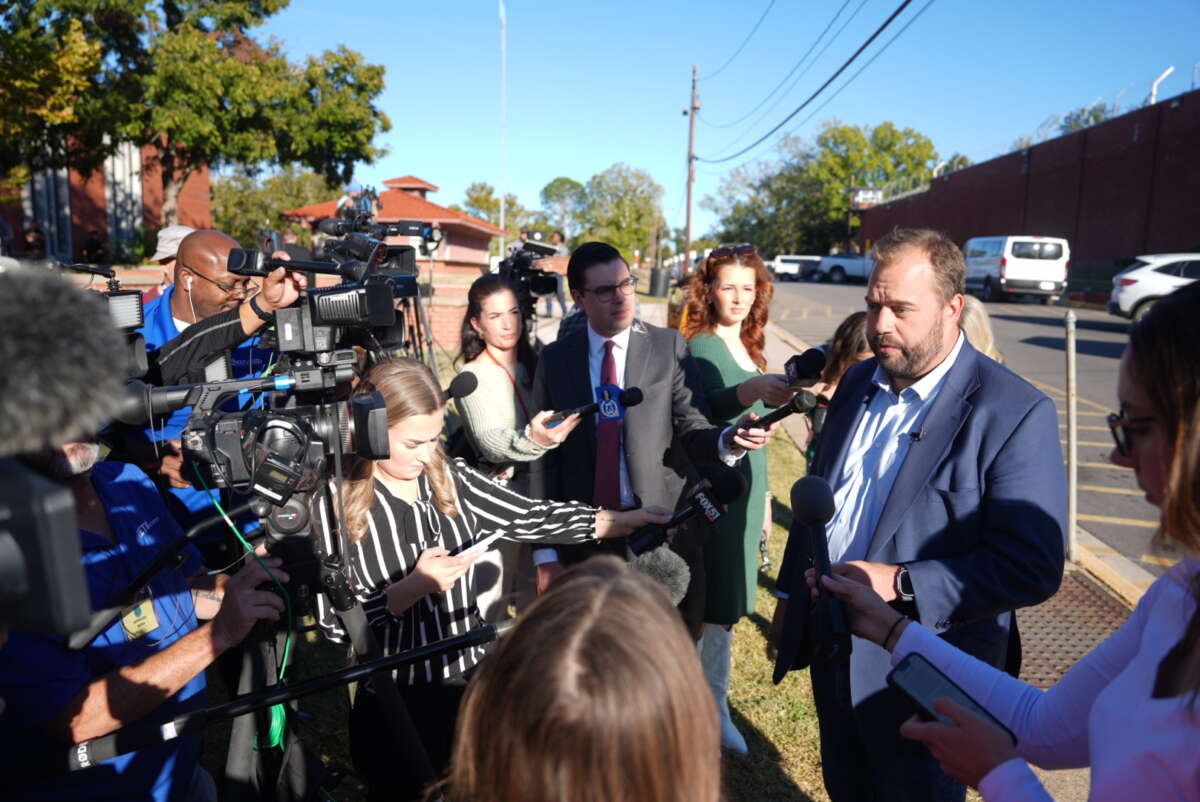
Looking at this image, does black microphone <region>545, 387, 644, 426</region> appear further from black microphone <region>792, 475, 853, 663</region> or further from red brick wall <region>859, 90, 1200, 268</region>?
red brick wall <region>859, 90, 1200, 268</region>

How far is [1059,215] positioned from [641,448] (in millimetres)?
32931

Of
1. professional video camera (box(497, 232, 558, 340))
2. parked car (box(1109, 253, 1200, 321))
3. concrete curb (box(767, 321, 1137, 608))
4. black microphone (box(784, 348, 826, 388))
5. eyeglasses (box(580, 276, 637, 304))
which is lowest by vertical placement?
concrete curb (box(767, 321, 1137, 608))

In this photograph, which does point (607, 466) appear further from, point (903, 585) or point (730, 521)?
point (903, 585)

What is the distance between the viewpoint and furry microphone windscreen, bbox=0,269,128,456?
23.4 inches

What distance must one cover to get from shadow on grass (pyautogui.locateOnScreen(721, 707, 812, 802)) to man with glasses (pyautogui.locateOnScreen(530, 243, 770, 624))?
71 centimetres

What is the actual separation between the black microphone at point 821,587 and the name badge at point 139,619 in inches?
63.0

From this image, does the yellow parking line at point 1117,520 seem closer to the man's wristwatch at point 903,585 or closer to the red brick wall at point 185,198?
the man's wristwatch at point 903,585

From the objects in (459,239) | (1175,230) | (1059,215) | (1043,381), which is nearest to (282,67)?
(459,239)

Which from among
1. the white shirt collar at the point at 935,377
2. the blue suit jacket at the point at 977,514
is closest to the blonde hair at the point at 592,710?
the blue suit jacket at the point at 977,514

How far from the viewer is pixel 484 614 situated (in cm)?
329

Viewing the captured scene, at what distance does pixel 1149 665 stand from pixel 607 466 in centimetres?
186

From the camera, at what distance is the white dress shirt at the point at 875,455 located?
214 centimetres

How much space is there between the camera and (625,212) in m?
38.6

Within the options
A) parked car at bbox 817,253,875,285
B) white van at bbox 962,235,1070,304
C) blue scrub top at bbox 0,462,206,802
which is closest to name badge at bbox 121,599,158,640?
blue scrub top at bbox 0,462,206,802
